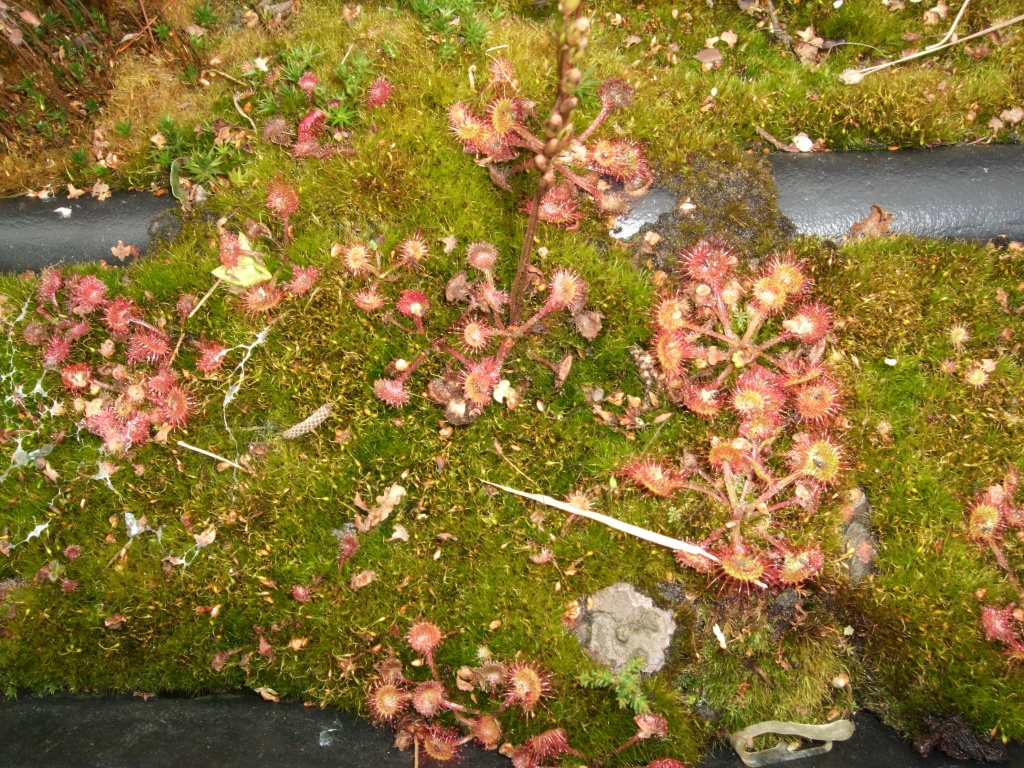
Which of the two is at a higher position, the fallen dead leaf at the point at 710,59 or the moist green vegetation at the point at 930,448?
the fallen dead leaf at the point at 710,59

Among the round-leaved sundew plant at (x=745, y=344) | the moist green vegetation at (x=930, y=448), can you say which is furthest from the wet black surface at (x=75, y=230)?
the moist green vegetation at (x=930, y=448)

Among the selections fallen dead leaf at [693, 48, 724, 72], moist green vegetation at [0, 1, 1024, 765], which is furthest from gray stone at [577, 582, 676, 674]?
fallen dead leaf at [693, 48, 724, 72]

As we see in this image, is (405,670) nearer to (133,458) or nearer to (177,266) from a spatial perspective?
(133,458)

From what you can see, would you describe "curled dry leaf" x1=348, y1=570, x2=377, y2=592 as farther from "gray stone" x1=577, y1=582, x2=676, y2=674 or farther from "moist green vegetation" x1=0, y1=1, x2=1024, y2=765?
"gray stone" x1=577, y1=582, x2=676, y2=674

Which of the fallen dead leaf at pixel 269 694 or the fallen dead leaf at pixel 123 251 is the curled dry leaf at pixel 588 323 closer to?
the fallen dead leaf at pixel 269 694

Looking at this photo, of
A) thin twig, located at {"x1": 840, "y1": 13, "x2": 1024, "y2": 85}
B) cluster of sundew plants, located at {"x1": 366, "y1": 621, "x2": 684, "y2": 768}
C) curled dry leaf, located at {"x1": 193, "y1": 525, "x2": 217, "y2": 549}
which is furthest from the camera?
thin twig, located at {"x1": 840, "y1": 13, "x2": 1024, "y2": 85}

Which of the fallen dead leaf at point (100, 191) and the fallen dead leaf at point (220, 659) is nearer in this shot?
the fallen dead leaf at point (220, 659)

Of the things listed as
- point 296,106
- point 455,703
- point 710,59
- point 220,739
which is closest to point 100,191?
point 296,106
